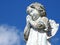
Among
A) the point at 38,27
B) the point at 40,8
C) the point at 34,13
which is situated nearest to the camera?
the point at 38,27

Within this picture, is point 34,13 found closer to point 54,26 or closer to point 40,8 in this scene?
point 40,8

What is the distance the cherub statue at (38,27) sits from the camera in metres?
15.5

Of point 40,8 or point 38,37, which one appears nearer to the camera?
point 38,37

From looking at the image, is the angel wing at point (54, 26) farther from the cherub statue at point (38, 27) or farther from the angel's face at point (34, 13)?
the angel's face at point (34, 13)

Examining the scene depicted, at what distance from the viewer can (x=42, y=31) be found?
1573cm

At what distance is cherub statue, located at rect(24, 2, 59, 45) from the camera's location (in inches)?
611

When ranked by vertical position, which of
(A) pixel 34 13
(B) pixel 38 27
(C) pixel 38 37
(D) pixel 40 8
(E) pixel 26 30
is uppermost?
(D) pixel 40 8

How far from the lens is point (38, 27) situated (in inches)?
616

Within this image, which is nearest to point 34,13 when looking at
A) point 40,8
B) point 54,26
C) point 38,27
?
point 40,8

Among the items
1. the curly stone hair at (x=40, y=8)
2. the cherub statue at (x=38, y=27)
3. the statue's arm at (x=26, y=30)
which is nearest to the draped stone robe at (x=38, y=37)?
the cherub statue at (x=38, y=27)

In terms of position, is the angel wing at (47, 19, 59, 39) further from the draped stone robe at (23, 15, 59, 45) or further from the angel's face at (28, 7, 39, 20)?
the angel's face at (28, 7, 39, 20)

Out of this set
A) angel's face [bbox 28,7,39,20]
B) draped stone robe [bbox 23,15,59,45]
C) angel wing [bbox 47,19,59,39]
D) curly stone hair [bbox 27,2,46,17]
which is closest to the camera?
draped stone robe [bbox 23,15,59,45]

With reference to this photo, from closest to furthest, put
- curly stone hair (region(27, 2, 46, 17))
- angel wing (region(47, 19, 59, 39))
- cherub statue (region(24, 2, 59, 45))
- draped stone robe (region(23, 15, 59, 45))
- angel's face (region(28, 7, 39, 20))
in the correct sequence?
draped stone robe (region(23, 15, 59, 45)), cherub statue (region(24, 2, 59, 45)), angel wing (region(47, 19, 59, 39)), angel's face (region(28, 7, 39, 20)), curly stone hair (region(27, 2, 46, 17))

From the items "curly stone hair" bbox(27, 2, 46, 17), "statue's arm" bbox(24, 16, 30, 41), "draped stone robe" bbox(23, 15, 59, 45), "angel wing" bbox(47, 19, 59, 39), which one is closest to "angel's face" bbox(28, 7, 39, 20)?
"curly stone hair" bbox(27, 2, 46, 17)
